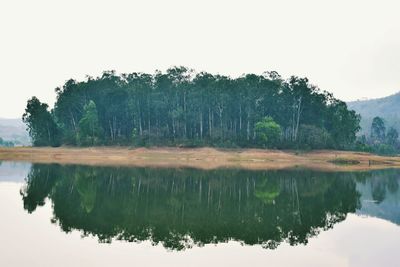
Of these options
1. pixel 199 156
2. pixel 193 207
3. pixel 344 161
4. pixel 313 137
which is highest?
pixel 313 137

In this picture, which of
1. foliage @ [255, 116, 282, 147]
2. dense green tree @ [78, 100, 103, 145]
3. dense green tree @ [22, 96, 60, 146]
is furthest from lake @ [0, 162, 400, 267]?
dense green tree @ [22, 96, 60, 146]

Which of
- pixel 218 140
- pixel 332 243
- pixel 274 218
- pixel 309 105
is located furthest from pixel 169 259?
pixel 309 105

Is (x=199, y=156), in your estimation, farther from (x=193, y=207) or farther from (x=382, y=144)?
(x=382, y=144)

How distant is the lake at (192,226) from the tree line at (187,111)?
191 feet

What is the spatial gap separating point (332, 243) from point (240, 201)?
40.9ft

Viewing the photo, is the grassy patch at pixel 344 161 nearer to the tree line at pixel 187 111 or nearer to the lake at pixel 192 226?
the tree line at pixel 187 111

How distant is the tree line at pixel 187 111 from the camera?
3762 inches

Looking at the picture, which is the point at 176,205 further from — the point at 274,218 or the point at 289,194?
the point at 289,194

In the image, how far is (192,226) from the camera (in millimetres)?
20641

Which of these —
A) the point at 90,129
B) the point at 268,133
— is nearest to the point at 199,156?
the point at 268,133

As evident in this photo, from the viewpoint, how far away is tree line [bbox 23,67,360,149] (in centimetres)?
9556

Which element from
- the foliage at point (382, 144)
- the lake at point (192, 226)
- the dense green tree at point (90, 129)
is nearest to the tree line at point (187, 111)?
the dense green tree at point (90, 129)

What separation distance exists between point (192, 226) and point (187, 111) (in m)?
81.4

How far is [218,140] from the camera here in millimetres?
90312
